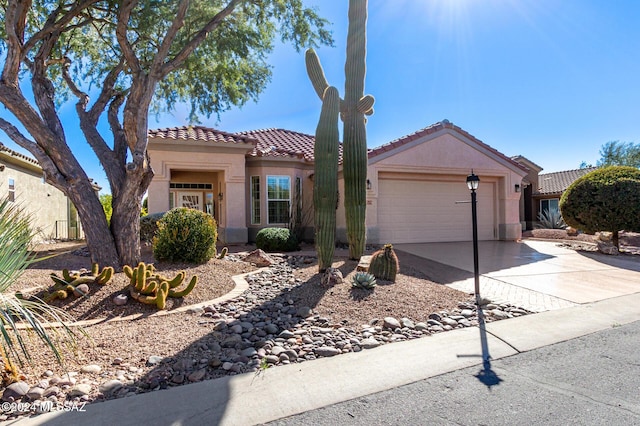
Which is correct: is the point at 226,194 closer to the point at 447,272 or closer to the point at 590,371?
the point at 447,272

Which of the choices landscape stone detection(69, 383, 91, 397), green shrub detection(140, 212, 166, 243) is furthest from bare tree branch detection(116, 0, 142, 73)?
landscape stone detection(69, 383, 91, 397)

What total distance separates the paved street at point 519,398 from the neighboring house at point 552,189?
22393 millimetres

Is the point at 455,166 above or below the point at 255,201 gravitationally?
above

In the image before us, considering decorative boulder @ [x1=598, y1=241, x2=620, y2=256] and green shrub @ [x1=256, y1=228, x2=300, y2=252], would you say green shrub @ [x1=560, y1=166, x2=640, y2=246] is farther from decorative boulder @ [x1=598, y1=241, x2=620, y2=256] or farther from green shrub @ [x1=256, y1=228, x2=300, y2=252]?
green shrub @ [x1=256, y1=228, x2=300, y2=252]

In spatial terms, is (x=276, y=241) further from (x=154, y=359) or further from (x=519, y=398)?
(x=519, y=398)

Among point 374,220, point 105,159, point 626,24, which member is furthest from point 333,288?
point 626,24

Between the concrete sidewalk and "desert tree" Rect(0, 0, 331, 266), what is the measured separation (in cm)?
478

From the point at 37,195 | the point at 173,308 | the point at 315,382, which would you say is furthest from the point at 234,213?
the point at 37,195

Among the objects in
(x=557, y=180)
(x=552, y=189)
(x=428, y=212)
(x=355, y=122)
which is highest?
(x=557, y=180)

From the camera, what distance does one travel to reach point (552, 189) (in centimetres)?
2427

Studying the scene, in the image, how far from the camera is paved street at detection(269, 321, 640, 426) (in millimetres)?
2695

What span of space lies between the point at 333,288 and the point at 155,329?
2959 millimetres

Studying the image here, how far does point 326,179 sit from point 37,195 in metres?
17.4

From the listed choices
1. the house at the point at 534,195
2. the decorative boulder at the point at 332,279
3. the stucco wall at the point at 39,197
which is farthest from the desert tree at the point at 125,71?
the house at the point at 534,195
